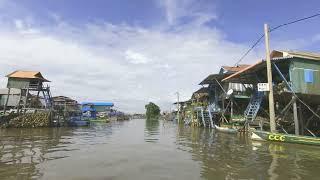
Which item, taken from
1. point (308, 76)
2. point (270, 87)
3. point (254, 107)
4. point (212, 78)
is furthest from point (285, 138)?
point (212, 78)

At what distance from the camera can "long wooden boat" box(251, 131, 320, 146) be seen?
19.0 m

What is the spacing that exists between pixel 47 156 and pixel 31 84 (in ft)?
97.0

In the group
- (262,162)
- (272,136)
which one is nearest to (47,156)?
(262,162)

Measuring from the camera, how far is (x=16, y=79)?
4069cm

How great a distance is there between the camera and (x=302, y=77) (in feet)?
76.4

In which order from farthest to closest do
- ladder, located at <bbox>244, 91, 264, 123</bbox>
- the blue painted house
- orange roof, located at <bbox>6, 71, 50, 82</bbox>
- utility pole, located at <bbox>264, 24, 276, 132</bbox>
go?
the blue painted house
orange roof, located at <bbox>6, 71, 50, 82</bbox>
ladder, located at <bbox>244, 91, 264, 123</bbox>
utility pole, located at <bbox>264, 24, 276, 132</bbox>

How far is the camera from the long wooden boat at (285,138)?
746 inches

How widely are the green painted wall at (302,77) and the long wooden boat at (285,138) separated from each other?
14.0ft

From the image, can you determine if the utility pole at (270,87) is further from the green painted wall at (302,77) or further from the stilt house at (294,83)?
the green painted wall at (302,77)

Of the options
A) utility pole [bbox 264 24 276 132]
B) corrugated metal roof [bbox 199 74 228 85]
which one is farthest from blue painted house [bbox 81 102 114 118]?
utility pole [bbox 264 24 276 132]

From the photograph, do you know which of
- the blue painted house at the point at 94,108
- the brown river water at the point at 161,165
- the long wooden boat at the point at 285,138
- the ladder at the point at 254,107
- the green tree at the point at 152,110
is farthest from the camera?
the green tree at the point at 152,110

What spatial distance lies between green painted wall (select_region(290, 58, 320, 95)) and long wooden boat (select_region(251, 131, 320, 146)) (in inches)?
168

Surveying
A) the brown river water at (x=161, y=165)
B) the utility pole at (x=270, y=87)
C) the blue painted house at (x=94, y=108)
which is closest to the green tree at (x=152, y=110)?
the blue painted house at (x=94, y=108)

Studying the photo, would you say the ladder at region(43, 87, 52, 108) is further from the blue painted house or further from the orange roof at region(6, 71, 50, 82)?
the blue painted house
